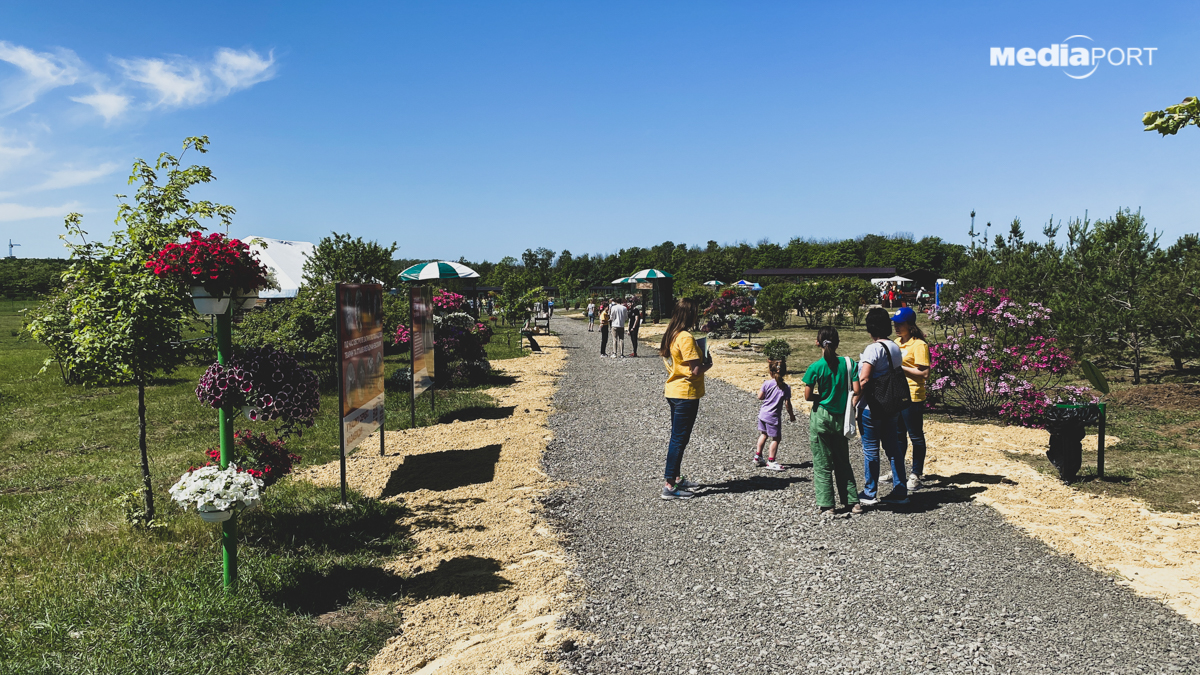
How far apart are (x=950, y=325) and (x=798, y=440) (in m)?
3.98

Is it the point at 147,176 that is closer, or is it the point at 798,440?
the point at 147,176

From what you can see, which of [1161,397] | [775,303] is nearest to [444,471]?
[1161,397]

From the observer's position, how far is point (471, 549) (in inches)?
204

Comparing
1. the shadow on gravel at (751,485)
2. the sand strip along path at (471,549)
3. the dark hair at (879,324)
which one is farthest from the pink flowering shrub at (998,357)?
the sand strip along path at (471,549)

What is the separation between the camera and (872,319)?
212 inches

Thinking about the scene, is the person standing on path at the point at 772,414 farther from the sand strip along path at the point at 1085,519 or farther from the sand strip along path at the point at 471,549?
the sand strip along path at the point at 471,549

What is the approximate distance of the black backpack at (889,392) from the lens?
5.40 metres

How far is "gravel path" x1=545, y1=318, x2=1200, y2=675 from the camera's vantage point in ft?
11.3

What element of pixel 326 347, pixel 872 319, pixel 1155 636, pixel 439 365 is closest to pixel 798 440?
pixel 872 319

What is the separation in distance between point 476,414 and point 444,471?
3332mm

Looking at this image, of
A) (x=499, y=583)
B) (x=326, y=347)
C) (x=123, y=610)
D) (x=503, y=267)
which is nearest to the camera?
(x=123, y=610)

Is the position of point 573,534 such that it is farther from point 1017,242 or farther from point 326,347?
point 1017,242

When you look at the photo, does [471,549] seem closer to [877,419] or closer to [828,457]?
[828,457]

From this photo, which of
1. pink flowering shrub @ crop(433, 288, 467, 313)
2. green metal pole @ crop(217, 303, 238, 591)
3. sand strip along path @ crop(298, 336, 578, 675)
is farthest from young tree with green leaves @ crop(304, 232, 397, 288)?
green metal pole @ crop(217, 303, 238, 591)
